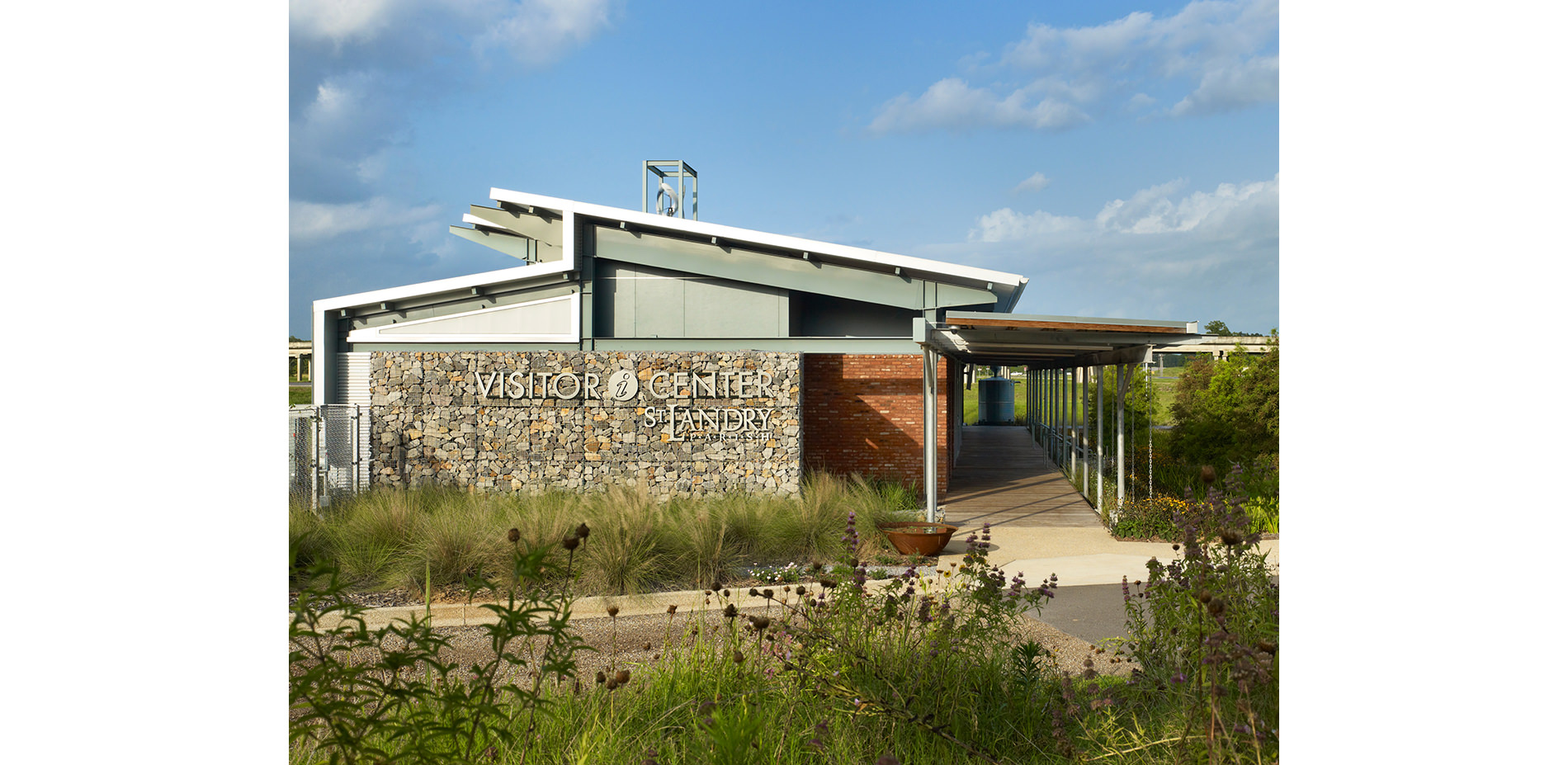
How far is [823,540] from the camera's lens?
9539mm

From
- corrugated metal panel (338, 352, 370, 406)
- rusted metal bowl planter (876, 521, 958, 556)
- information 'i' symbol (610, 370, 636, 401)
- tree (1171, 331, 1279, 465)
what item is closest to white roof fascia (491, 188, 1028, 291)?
information 'i' symbol (610, 370, 636, 401)

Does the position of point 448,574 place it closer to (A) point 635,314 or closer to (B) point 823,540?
(B) point 823,540

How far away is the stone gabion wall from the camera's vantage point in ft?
43.2

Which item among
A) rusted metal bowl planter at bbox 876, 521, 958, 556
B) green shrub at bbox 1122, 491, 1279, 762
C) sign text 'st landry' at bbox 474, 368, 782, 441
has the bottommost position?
rusted metal bowl planter at bbox 876, 521, 958, 556

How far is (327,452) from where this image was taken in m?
11.9

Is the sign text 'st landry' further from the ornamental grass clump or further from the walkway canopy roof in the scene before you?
the ornamental grass clump

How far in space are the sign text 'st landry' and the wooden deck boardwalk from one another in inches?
133

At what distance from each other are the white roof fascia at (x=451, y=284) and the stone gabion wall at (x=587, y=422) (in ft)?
8.40

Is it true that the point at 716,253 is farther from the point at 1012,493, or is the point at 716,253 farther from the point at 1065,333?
the point at 1012,493

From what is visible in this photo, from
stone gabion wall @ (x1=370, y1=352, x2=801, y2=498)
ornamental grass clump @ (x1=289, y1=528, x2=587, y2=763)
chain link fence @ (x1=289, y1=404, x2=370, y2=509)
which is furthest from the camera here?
stone gabion wall @ (x1=370, y1=352, x2=801, y2=498)

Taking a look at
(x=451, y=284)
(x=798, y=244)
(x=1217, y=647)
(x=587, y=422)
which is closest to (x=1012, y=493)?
(x=798, y=244)
